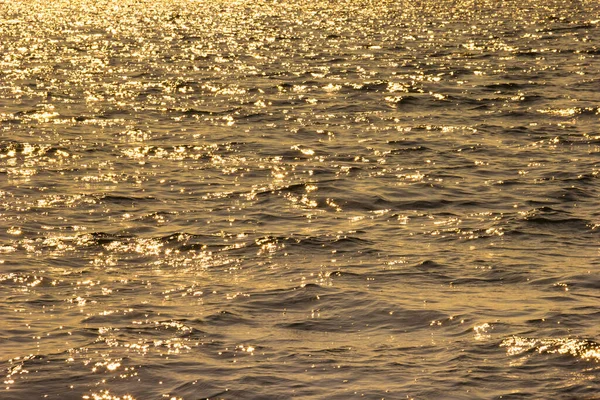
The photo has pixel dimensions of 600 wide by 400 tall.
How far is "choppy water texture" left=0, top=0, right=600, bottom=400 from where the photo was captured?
1322 centimetres

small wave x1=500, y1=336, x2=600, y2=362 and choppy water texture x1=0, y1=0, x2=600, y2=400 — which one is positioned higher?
choppy water texture x1=0, y1=0, x2=600, y2=400

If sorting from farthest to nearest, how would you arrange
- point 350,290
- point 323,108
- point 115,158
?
point 323,108
point 115,158
point 350,290

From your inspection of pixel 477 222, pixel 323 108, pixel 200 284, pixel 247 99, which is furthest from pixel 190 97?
pixel 200 284

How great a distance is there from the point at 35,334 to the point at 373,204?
8774 mm

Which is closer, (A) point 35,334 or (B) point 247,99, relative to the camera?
(A) point 35,334

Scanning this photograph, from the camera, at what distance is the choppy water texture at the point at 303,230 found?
13219mm

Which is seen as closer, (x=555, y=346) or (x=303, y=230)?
(x=555, y=346)

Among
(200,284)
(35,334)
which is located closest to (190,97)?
(200,284)

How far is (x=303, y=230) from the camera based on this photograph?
1967cm

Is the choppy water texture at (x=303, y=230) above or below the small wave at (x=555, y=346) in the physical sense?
above

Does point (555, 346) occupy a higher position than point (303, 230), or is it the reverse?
point (303, 230)

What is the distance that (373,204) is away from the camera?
21516 mm

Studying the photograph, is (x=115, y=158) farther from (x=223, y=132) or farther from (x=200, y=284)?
(x=200, y=284)

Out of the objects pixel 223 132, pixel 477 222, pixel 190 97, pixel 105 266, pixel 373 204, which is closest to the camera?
pixel 105 266
